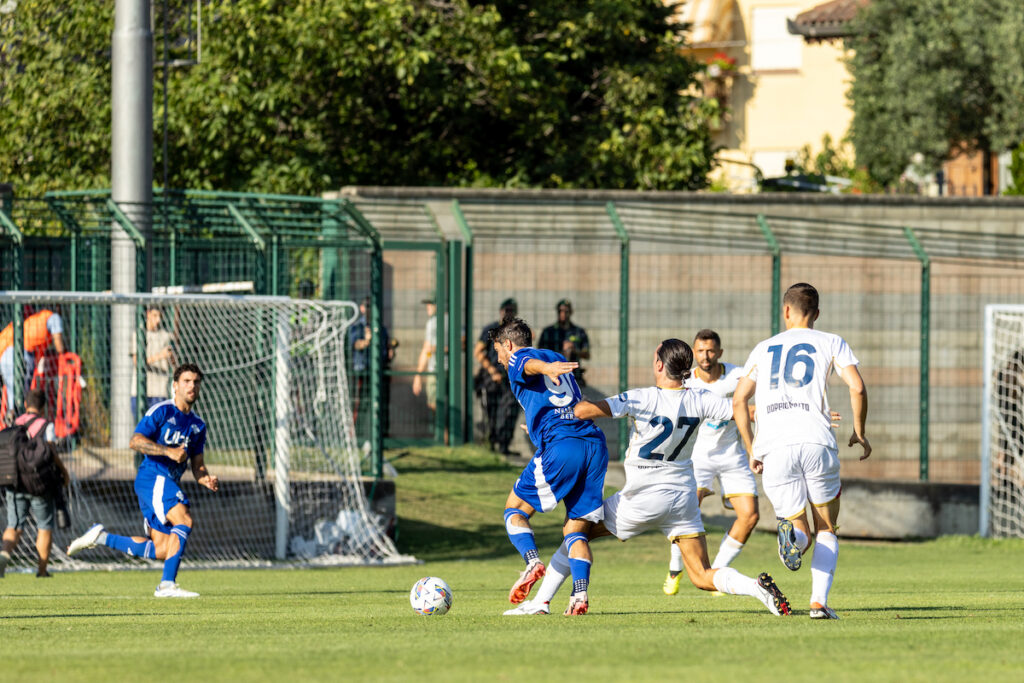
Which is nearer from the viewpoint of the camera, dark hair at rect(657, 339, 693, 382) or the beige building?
dark hair at rect(657, 339, 693, 382)

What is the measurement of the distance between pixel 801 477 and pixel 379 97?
16141 mm

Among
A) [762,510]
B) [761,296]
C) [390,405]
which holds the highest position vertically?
[761,296]

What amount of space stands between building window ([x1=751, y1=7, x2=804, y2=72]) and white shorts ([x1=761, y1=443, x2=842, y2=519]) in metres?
46.8

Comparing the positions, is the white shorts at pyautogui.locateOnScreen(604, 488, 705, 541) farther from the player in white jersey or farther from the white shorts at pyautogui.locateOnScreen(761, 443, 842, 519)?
the white shorts at pyautogui.locateOnScreen(761, 443, 842, 519)

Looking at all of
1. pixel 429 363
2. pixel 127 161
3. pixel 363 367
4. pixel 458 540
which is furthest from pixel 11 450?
pixel 429 363

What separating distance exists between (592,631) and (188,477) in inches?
332

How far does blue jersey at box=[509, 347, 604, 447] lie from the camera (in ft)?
26.5

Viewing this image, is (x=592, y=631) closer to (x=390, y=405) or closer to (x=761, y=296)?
(x=390, y=405)

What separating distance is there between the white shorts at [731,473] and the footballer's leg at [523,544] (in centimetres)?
241

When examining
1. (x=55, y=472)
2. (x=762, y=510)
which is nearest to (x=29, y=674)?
(x=55, y=472)

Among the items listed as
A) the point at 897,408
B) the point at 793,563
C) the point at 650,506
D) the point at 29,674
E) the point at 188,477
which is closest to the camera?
the point at 29,674

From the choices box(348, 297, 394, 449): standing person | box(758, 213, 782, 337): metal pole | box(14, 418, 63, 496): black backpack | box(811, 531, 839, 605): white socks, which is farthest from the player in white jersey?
box(758, 213, 782, 337): metal pole

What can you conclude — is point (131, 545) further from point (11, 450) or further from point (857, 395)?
point (857, 395)

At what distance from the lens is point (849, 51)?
1246 inches
